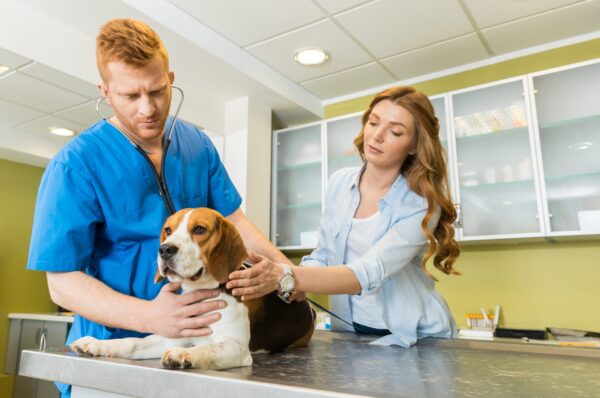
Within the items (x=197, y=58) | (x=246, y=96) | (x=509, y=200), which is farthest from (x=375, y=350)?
(x=246, y=96)

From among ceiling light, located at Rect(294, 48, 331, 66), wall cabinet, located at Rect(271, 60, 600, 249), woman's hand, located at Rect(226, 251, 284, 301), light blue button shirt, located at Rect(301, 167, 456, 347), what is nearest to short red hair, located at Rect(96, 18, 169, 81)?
woman's hand, located at Rect(226, 251, 284, 301)

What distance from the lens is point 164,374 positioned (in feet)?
2.18

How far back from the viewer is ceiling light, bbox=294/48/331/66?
2919 millimetres

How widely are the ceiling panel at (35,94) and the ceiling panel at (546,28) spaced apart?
8.44ft

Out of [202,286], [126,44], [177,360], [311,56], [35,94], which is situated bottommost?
[177,360]

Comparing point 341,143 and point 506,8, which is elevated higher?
point 506,8

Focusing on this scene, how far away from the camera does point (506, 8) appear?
2482 mm

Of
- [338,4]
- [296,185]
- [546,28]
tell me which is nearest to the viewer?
[338,4]

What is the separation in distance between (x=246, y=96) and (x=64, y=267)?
2.60 meters

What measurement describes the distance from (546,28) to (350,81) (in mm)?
1291

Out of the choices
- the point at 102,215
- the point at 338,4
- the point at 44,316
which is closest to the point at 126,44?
the point at 102,215

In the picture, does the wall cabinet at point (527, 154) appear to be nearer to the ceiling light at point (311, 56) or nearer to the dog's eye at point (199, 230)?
the ceiling light at point (311, 56)

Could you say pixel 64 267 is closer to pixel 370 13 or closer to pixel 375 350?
pixel 375 350

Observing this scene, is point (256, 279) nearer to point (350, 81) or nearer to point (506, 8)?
point (506, 8)
